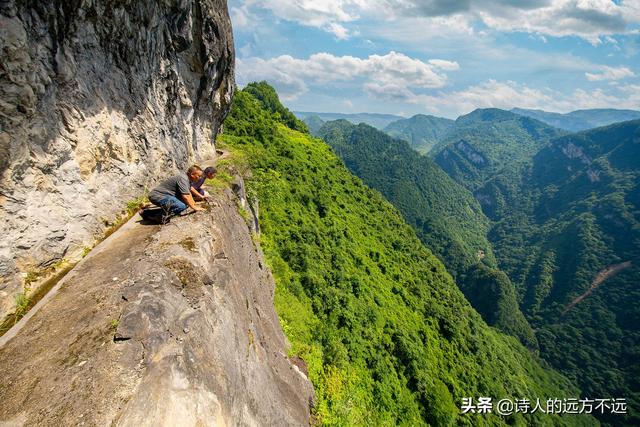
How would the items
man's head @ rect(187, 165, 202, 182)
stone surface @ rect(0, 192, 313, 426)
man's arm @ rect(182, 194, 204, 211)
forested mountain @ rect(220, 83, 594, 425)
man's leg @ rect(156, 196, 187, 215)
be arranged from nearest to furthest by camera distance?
stone surface @ rect(0, 192, 313, 426) → man's leg @ rect(156, 196, 187, 215) → man's arm @ rect(182, 194, 204, 211) → man's head @ rect(187, 165, 202, 182) → forested mountain @ rect(220, 83, 594, 425)

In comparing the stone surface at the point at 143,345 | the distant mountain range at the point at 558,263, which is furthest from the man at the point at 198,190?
the distant mountain range at the point at 558,263

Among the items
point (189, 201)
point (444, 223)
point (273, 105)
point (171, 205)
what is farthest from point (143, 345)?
point (444, 223)

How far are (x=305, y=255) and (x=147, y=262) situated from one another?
21.4 m

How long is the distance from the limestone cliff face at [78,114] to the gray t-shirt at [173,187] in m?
1.30

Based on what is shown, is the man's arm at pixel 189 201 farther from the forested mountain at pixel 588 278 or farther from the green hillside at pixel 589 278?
the forested mountain at pixel 588 278

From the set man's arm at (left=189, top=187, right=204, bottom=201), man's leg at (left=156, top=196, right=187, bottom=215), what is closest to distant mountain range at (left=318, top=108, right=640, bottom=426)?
man's arm at (left=189, top=187, right=204, bottom=201)

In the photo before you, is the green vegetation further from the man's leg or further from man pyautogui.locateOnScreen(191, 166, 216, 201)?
the man's leg

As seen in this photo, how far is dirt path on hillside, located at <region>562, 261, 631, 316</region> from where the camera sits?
121981 millimetres

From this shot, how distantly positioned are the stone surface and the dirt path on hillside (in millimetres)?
146466

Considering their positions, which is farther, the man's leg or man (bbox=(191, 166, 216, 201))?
man (bbox=(191, 166, 216, 201))

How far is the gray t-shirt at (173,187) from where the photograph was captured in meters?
9.43

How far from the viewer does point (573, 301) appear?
403 feet

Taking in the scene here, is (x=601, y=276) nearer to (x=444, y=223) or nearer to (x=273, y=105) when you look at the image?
(x=444, y=223)

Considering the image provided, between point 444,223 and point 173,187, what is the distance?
159 m
